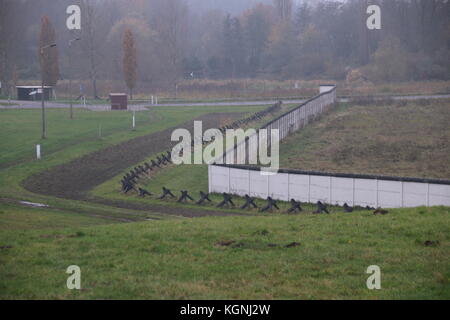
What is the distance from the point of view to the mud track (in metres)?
25.5

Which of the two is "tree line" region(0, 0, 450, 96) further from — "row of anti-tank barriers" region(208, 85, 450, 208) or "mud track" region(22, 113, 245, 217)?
"row of anti-tank barriers" region(208, 85, 450, 208)

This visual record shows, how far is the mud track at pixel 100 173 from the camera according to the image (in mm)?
25516

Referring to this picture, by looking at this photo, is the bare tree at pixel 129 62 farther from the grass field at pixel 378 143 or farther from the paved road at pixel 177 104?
the grass field at pixel 378 143

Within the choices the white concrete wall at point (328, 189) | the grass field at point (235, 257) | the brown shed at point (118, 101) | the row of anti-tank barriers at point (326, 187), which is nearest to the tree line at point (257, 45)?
the brown shed at point (118, 101)

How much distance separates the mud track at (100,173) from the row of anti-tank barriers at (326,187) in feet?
9.93

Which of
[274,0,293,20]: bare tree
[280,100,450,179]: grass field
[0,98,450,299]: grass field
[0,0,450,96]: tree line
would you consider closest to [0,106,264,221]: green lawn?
[0,98,450,299]: grass field

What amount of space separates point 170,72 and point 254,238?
89990 millimetres

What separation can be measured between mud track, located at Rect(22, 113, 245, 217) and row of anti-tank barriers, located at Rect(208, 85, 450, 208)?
303 centimetres

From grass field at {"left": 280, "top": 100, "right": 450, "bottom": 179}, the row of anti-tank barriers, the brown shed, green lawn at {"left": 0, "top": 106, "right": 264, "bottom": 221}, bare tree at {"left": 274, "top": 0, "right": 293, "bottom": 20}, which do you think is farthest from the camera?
bare tree at {"left": 274, "top": 0, "right": 293, "bottom": 20}

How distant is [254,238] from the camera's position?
13703 millimetres

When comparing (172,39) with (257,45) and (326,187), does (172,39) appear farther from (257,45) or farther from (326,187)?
(326,187)

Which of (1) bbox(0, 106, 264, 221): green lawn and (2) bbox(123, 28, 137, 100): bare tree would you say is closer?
(1) bbox(0, 106, 264, 221): green lawn

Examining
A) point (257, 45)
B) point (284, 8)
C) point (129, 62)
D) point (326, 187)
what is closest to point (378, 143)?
point (326, 187)
